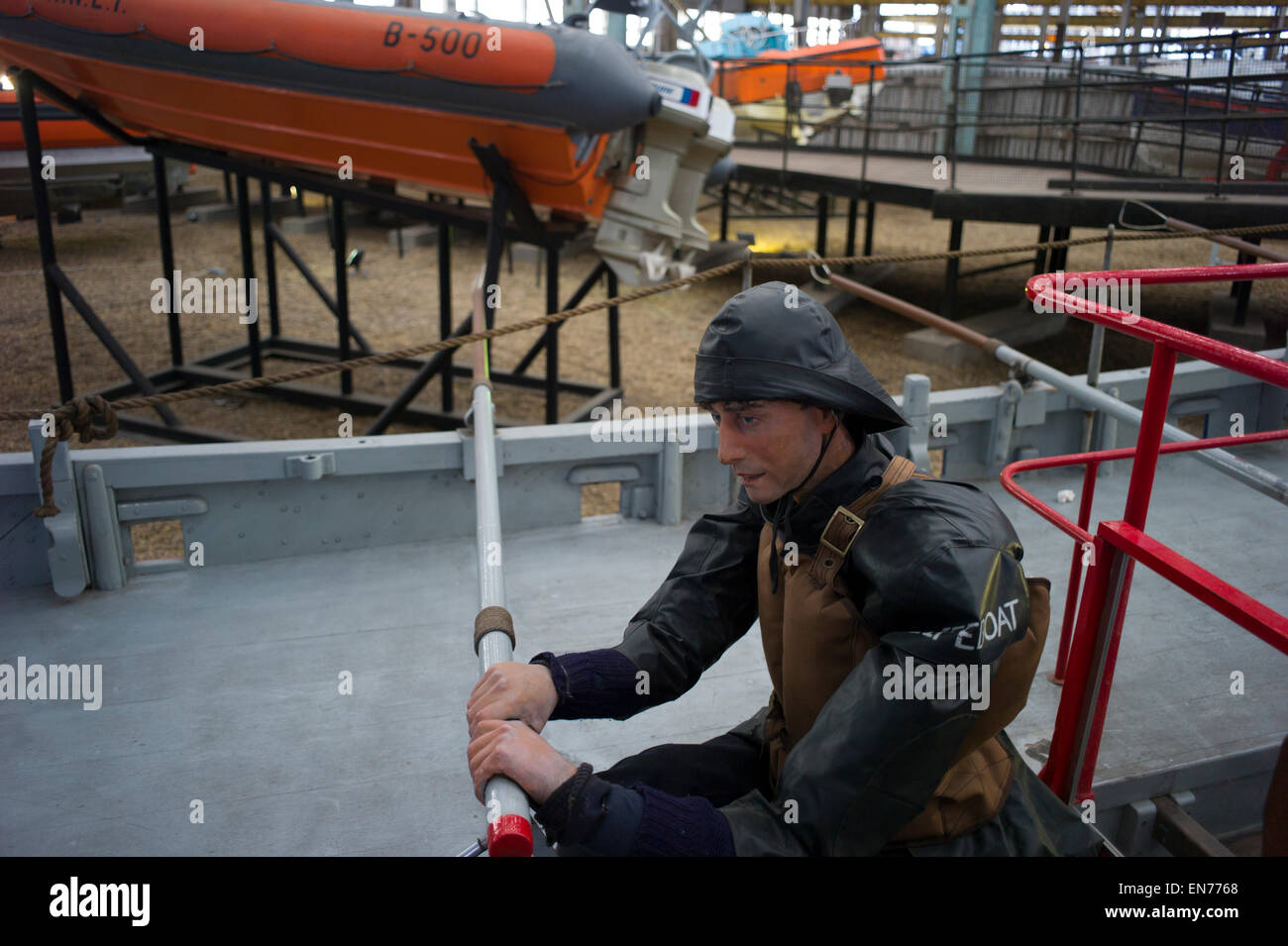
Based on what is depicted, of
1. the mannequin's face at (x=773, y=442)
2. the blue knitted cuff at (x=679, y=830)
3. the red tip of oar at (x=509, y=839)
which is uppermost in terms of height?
the mannequin's face at (x=773, y=442)

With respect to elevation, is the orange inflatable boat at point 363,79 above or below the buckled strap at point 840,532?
above

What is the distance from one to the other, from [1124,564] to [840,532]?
0.76 metres

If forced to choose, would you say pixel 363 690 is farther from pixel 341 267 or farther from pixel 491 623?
pixel 341 267

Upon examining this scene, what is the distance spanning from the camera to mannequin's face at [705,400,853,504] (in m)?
1.64

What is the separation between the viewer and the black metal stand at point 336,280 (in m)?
6.16

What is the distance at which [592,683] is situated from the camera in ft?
6.06

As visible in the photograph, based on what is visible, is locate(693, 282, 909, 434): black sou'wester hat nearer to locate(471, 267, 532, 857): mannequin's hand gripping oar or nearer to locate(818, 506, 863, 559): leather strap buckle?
locate(818, 506, 863, 559): leather strap buckle

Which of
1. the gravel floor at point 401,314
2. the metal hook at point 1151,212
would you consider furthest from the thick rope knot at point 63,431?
the metal hook at point 1151,212

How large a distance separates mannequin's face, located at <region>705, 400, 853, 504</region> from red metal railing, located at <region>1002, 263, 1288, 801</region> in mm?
638

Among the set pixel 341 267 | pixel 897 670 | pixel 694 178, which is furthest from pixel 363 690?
pixel 694 178

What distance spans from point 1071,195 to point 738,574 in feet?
24.7

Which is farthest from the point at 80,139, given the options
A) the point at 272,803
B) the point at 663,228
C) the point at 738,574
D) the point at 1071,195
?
the point at 738,574

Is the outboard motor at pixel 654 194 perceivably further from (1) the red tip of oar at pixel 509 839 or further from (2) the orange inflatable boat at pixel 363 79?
(1) the red tip of oar at pixel 509 839
